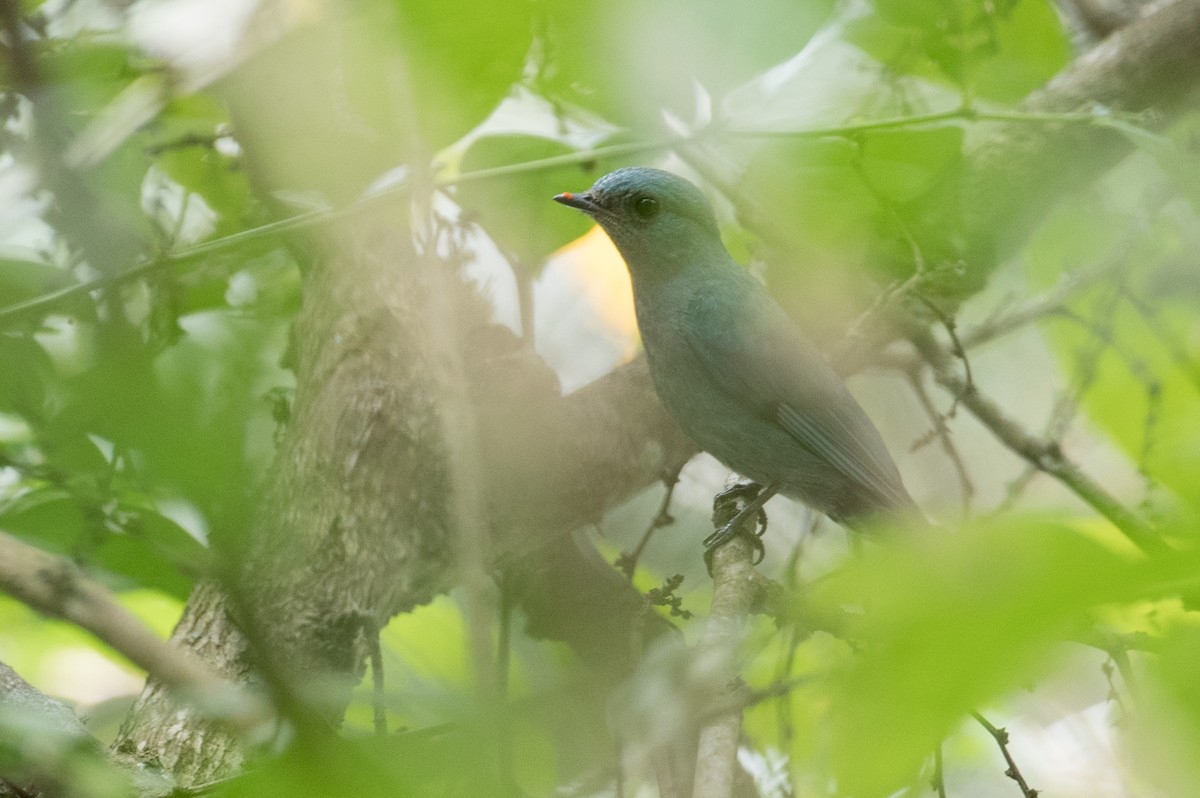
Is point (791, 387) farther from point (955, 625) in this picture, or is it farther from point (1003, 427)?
point (955, 625)

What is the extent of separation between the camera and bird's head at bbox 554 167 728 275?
3273 mm

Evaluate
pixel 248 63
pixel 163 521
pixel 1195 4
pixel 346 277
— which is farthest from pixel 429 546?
pixel 1195 4

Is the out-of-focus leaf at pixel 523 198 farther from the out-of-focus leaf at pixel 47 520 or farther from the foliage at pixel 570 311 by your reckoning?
the out-of-focus leaf at pixel 47 520

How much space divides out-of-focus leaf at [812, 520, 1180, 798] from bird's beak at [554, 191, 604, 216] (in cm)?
249

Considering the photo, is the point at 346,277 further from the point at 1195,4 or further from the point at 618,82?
the point at 1195,4

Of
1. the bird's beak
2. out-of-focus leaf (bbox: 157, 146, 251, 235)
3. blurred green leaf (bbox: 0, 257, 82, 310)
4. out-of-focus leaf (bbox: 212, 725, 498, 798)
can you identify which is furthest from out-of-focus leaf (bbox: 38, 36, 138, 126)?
out-of-focus leaf (bbox: 212, 725, 498, 798)

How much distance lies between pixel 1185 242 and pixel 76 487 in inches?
112

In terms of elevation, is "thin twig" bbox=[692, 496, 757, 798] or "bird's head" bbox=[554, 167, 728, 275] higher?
"bird's head" bbox=[554, 167, 728, 275]

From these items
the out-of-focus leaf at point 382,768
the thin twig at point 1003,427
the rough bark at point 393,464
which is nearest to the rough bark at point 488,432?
the rough bark at point 393,464

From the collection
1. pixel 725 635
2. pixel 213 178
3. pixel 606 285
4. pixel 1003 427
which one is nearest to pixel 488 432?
pixel 213 178

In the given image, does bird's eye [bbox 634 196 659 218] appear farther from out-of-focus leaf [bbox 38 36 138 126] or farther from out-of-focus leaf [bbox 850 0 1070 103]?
out-of-focus leaf [bbox 38 36 138 126]

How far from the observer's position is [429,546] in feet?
9.71

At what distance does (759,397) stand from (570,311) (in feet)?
3.39

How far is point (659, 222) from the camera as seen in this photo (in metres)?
3.48
